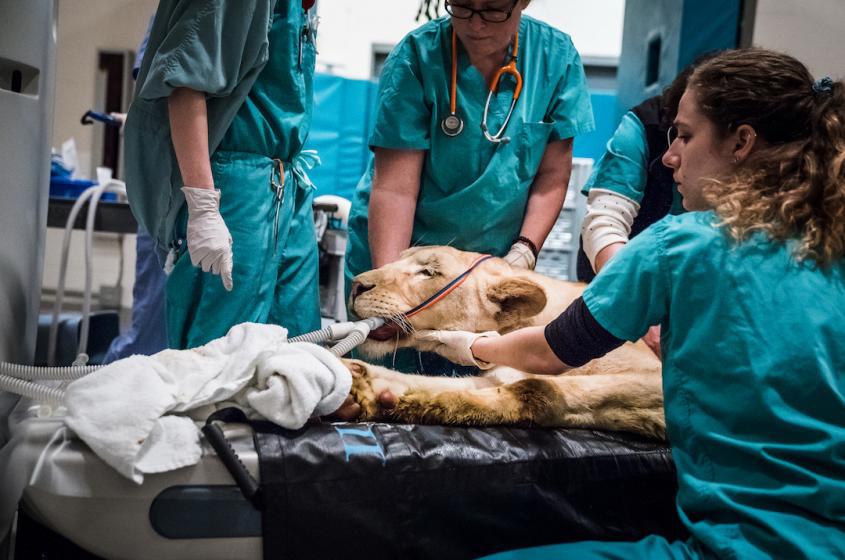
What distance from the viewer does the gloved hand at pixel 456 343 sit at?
1.43 meters

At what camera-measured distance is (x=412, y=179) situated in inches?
70.9

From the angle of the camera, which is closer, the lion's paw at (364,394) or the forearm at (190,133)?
the lion's paw at (364,394)

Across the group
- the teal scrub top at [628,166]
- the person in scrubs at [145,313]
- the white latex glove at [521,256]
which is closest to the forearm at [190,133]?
the white latex glove at [521,256]

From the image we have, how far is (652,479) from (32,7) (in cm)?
121

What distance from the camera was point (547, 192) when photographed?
189cm

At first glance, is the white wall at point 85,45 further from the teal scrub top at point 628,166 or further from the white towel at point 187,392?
the white towel at point 187,392

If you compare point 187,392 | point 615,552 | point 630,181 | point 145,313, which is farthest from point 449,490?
point 145,313

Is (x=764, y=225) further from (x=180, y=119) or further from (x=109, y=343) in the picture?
(x=109, y=343)

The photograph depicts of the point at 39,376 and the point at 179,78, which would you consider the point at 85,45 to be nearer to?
the point at 179,78

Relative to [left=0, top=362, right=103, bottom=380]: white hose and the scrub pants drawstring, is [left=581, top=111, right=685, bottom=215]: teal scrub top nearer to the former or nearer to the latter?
the scrub pants drawstring

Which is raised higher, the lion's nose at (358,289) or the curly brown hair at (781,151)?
the curly brown hair at (781,151)

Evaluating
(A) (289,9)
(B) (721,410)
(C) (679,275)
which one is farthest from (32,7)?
(B) (721,410)

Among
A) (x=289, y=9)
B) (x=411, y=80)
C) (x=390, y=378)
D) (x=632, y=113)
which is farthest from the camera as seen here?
(x=632, y=113)

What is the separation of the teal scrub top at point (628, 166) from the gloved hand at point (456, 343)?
623mm
